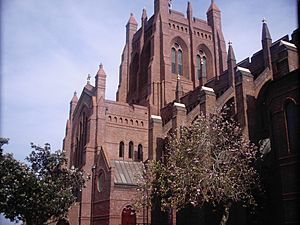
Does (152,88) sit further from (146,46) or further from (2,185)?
(2,185)

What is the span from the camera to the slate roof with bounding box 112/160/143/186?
3731 cm

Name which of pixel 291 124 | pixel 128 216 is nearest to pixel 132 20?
pixel 128 216

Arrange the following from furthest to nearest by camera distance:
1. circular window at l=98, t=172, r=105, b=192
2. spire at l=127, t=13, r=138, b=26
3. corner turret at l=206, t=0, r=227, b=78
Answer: spire at l=127, t=13, r=138, b=26
corner turret at l=206, t=0, r=227, b=78
circular window at l=98, t=172, r=105, b=192

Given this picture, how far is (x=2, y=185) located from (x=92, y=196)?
14.5 metres

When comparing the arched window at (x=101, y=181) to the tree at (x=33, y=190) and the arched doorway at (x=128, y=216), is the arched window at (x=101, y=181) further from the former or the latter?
the tree at (x=33, y=190)

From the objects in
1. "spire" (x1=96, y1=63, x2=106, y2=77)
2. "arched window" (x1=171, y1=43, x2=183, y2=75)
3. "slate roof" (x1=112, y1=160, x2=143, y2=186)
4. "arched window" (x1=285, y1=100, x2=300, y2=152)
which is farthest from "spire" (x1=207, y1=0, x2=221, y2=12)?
"arched window" (x1=285, y1=100, x2=300, y2=152)

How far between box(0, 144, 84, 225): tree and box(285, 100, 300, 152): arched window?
16.5m

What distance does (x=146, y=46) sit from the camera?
179ft

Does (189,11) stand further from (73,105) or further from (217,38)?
(73,105)

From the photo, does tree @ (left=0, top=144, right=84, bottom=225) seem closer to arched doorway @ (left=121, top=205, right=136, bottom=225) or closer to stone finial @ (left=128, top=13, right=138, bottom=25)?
arched doorway @ (left=121, top=205, right=136, bottom=225)

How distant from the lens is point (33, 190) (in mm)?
27062

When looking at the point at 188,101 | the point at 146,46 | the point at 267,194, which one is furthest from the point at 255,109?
the point at 146,46

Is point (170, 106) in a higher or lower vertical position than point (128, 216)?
higher

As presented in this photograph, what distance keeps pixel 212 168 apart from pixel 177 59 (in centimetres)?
3066
